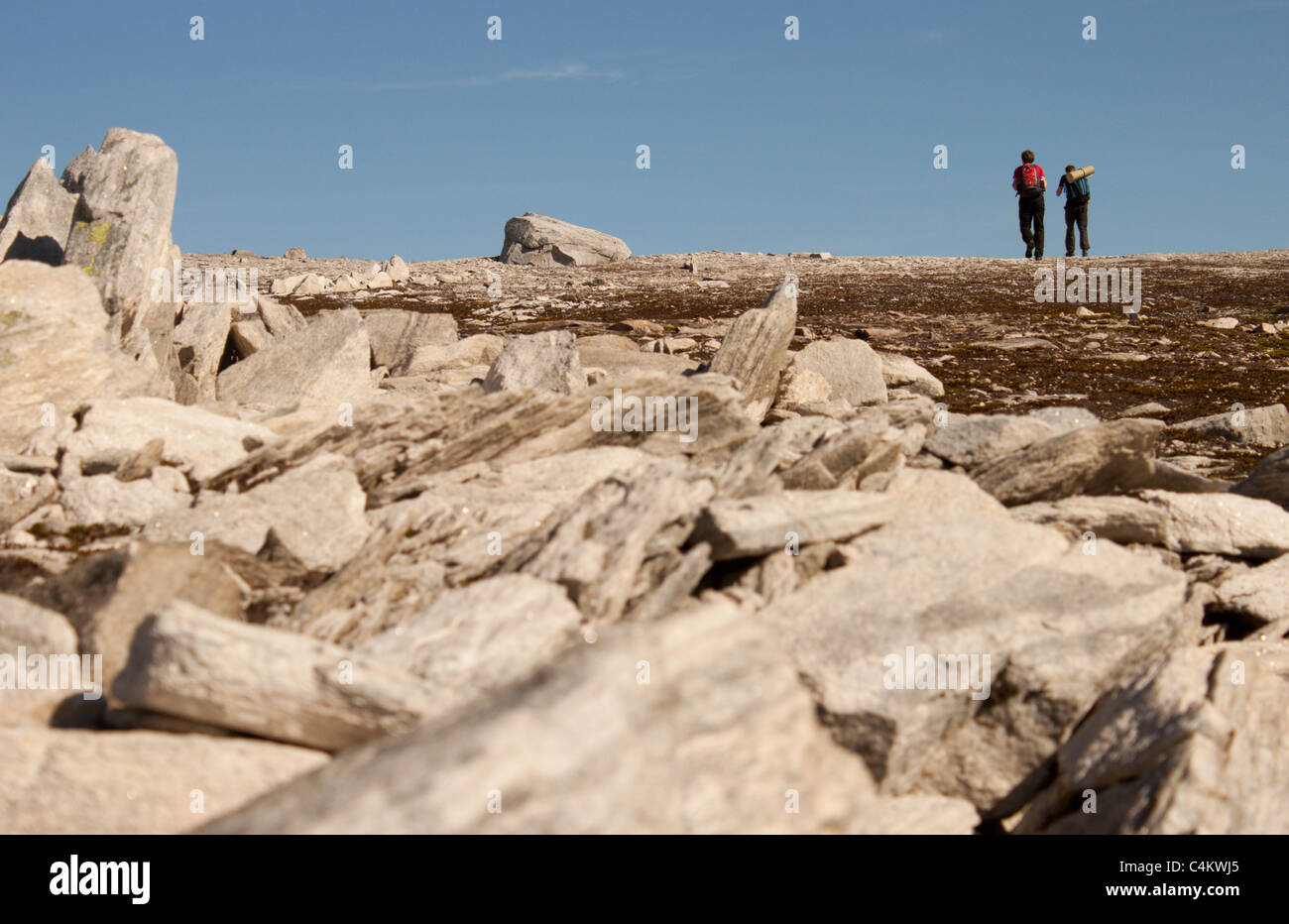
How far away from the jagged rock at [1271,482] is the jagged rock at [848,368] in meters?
7.01

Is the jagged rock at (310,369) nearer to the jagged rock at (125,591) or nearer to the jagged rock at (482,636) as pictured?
the jagged rock at (125,591)

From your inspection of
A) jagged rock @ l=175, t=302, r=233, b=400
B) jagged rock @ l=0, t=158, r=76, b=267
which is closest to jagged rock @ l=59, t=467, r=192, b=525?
jagged rock @ l=175, t=302, r=233, b=400

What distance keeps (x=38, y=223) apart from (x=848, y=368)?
15209mm

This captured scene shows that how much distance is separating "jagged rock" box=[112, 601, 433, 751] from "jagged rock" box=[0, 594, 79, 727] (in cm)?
148

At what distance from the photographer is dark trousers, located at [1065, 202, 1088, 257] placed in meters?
53.4

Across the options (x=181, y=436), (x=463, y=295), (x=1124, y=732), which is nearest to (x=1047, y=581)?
(x=1124, y=732)

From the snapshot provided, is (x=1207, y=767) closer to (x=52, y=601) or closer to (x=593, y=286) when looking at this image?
(x=52, y=601)

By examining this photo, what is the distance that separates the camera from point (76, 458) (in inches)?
541

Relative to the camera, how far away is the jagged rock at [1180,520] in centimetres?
1323

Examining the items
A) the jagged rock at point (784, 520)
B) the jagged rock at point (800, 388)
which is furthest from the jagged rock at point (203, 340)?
the jagged rock at point (784, 520)

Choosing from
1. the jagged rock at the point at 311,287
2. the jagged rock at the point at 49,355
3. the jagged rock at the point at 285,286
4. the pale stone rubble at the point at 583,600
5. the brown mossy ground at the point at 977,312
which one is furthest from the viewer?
the jagged rock at the point at 285,286

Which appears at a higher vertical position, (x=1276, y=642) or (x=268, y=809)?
(x=268, y=809)

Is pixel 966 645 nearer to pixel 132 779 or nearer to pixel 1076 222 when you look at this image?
pixel 132 779
